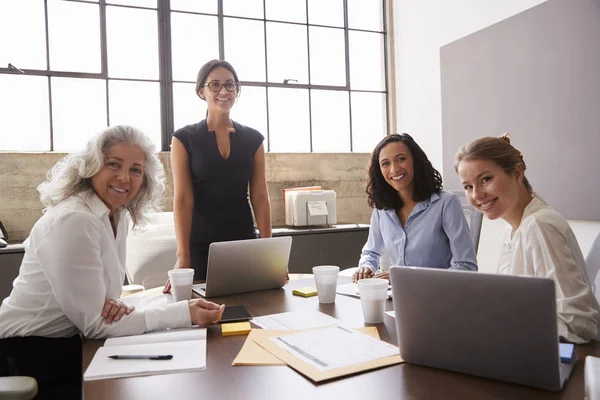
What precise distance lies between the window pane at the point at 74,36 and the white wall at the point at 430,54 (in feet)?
8.96

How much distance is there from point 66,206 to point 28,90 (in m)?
2.79

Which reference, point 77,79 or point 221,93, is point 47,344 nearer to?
point 221,93

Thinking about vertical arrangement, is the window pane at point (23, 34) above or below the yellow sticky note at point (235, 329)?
above

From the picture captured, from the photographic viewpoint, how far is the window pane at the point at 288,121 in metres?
4.33

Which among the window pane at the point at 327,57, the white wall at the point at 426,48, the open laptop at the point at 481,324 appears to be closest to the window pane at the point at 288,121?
the window pane at the point at 327,57

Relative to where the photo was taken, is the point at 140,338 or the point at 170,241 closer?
the point at 140,338

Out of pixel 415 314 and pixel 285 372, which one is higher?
pixel 415 314

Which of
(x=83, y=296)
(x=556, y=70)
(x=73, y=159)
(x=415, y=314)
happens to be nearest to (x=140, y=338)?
(x=83, y=296)

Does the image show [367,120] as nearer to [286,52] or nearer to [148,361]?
[286,52]

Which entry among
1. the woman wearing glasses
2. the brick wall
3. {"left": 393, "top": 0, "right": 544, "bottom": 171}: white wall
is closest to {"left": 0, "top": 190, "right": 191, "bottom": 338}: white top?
the woman wearing glasses

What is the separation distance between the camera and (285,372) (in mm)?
958

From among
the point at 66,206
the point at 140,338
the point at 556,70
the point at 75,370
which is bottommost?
the point at 75,370

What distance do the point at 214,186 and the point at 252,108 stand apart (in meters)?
2.23

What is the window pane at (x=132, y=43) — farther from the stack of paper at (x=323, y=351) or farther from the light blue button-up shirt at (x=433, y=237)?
the stack of paper at (x=323, y=351)
